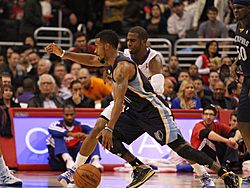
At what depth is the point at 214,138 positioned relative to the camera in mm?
15898

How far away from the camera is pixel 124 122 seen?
11961mm

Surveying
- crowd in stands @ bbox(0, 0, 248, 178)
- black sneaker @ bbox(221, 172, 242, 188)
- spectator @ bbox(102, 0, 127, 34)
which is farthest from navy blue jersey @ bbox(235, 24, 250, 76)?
spectator @ bbox(102, 0, 127, 34)

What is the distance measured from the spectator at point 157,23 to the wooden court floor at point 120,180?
27.6ft

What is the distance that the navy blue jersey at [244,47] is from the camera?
11.2 meters

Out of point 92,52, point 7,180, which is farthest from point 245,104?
point 92,52

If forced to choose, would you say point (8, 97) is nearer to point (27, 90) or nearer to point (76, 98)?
point (27, 90)

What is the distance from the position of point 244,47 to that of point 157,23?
1260 centimetres

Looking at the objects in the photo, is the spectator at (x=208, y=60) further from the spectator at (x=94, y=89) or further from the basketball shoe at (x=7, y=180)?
the basketball shoe at (x=7, y=180)

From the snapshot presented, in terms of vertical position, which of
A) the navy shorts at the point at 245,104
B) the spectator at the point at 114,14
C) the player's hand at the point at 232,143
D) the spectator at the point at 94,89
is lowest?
the player's hand at the point at 232,143

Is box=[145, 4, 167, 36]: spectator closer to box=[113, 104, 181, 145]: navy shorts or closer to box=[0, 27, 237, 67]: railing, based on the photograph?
box=[0, 27, 237, 67]: railing

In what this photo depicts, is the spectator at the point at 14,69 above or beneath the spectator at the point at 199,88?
above

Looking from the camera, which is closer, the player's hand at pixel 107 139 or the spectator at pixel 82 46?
the player's hand at pixel 107 139

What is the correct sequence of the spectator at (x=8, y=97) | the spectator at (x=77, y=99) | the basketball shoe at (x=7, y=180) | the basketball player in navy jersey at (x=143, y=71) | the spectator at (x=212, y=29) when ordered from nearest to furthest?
1. the basketball player in navy jersey at (x=143, y=71)
2. the basketball shoe at (x=7, y=180)
3. the spectator at (x=8, y=97)
4. the spectator at (x=77, y=99)
5. the spectator at (x=212, y=29)

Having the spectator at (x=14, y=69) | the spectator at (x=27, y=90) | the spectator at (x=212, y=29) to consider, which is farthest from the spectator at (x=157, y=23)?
the spectator at (x=27, y=90)
